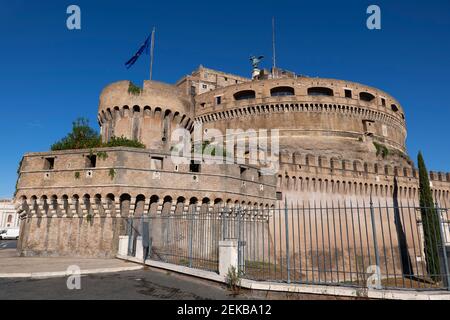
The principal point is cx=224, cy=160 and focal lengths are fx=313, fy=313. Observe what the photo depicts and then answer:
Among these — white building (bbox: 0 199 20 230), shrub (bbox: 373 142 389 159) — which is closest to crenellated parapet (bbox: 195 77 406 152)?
shrub (bbox: 373 142 389 159)

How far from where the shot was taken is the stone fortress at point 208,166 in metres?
16.2

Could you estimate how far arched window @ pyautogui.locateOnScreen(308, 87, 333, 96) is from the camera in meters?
42.5

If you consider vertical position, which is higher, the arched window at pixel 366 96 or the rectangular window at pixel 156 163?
the arched window at pixel 366 96

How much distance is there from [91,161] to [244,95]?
1187 inches

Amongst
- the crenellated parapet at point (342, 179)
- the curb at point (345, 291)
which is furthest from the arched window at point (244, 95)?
the curb at point (345, 291)

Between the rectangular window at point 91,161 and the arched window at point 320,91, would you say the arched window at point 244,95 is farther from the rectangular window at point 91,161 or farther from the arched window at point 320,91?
the rectangular window at point 91,161

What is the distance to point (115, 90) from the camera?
24594 mm

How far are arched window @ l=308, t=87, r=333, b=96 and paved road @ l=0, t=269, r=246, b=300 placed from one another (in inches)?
1475

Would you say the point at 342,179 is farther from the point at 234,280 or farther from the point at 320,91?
the point at 234,280

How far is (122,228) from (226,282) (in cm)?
923

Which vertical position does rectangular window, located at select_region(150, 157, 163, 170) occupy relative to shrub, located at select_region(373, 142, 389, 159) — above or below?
below

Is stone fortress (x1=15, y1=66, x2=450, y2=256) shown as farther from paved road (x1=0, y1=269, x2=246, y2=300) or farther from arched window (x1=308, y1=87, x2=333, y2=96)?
paved road (x1=0, y1=269, x2=246, y2=300)

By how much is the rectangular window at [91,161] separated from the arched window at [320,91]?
3222 cm
